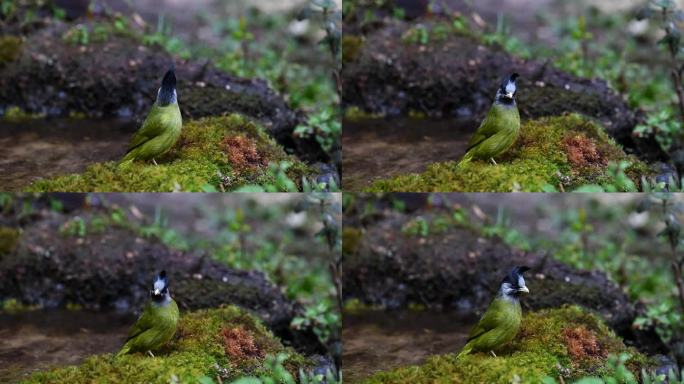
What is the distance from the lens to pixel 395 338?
7109mm

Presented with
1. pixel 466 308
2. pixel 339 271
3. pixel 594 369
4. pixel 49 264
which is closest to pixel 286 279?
pixel 339 271

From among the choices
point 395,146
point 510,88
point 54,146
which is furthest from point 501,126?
point 54,146

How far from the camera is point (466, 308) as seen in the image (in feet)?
24.3

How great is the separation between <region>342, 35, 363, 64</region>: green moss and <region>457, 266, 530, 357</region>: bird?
8.17 feet

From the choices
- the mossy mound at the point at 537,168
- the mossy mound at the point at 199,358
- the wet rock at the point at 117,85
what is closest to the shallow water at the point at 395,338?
the mossy mound at the point at 199,358

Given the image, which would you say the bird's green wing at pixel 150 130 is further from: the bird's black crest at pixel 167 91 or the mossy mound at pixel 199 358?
the mossy mound at pixel 199 358

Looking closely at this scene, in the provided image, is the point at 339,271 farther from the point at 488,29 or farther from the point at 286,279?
the point at 488,29

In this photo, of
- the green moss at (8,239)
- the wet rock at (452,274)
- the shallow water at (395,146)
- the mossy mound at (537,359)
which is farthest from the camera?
the green moss at (8,239)

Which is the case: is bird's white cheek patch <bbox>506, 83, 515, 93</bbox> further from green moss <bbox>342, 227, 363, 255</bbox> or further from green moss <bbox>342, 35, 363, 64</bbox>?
green moss <bbox>342, 227, 363, 255</bbox>

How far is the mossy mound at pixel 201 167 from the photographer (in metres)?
6.65

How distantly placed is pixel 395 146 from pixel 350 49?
3.36ft

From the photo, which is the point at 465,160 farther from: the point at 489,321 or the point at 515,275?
the point at 489,321

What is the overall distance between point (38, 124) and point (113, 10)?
49.2 inches

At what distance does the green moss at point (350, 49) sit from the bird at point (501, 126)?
1528 millimetres
